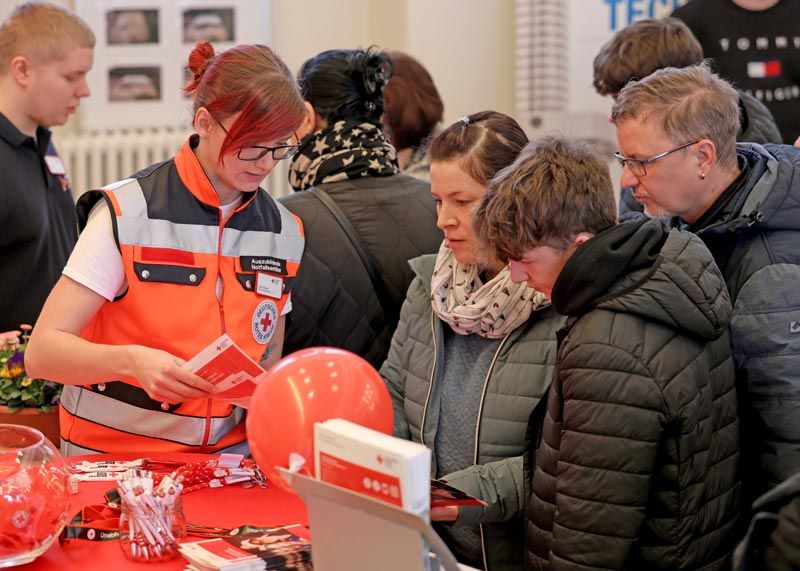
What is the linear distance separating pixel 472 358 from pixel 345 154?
0.81 m

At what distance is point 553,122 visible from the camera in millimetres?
5461

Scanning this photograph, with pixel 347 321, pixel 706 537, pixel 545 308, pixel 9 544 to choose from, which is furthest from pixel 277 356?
pixel 706 537

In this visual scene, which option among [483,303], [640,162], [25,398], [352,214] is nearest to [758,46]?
[640,162]

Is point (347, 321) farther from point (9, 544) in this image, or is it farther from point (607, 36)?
point (607, 36)

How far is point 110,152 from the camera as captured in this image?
20.0 feet

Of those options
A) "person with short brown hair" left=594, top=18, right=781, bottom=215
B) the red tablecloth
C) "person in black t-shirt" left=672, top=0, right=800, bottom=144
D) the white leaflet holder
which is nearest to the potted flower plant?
the red tablecloth

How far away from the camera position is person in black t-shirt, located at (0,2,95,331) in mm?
3771

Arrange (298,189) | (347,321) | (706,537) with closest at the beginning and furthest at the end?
(706,537) → (347,321) → (298,189)

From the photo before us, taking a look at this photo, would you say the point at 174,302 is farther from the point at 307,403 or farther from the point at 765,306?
the point at 765,306

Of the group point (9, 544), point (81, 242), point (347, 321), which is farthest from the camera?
point (347, 321)

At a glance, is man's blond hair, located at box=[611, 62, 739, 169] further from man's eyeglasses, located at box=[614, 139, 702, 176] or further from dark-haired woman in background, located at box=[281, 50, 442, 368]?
dark-haired woman in background, located at box=[281, 50, 442, 368]

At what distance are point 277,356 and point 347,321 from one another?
298 millimetres

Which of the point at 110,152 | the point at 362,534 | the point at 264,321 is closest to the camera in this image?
the point at 362,534

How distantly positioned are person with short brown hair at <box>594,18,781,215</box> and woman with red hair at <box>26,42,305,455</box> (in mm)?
1213
